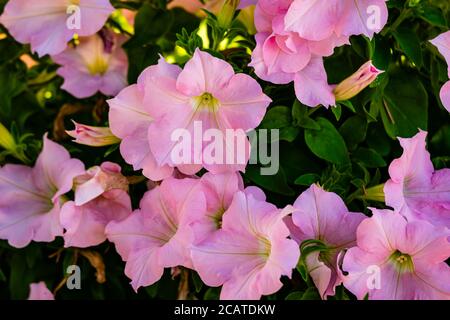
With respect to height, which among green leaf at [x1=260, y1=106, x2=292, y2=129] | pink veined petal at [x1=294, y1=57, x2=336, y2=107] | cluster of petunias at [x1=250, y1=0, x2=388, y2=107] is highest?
cluster of petunias at [x1=250, y1=0, x2=388, y2=107]

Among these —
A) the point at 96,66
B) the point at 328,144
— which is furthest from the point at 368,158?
the point at 96,66

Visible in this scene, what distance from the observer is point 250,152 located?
0.80m

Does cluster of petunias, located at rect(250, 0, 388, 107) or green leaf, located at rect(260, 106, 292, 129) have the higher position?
cluster of petunias, located at rect(250, 0, 388, 107)

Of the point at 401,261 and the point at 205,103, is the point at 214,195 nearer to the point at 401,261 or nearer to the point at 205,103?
the point at 205,103

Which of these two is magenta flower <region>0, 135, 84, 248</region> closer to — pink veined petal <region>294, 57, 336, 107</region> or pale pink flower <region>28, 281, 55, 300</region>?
pale pink flower <region>28, 281, 55, 300</region>

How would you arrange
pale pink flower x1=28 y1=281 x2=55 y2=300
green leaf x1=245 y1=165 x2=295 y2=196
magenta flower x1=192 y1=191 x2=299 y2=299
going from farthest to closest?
pale pink flower x1=28 y1=281 x2=55 y2=300
green leaf x1=245 y1=165 x2=295 y2=196
magenta flower x1=192 y1=191 x2=299 y2=299

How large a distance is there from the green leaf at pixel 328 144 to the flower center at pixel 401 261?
12 cm

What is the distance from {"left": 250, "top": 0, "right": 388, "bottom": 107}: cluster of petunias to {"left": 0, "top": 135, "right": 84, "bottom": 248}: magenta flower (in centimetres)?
27

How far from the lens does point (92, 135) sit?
2.69ft

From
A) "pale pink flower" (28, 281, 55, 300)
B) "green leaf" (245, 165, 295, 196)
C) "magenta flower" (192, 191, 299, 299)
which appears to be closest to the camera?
"magenta flower" (192, 191, 299, 299)

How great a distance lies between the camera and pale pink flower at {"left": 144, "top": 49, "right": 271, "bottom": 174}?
74cm

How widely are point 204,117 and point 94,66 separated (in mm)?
297

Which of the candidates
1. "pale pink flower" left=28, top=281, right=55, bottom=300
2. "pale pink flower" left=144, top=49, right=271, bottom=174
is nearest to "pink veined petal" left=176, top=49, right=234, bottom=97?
"pale pink flower" left=144, top=49, right=271, bottom=174

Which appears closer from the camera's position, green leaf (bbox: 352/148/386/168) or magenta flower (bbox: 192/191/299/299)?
magenta flower (bbox: 192/191/299/299)
